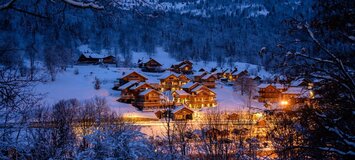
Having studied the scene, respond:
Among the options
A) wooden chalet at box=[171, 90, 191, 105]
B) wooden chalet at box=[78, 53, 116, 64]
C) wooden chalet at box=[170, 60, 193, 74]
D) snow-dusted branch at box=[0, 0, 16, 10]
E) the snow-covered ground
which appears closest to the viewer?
snow-dusted branch at box=[0, 0, 16, 10]

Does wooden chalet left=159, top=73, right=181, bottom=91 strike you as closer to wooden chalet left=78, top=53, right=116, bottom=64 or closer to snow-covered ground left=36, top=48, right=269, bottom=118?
snow-covered ground left=36, top=48, right=269, bottom=118

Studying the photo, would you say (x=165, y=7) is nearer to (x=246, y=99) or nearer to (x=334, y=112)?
(x=334, y=112)

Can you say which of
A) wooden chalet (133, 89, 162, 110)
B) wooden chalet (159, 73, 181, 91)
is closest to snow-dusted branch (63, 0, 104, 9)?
wooden chalet (133, 89, 162, 110)

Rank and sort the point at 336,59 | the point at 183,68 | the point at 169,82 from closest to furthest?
the point at 336,59
the point at 169,82
the point at 183,68

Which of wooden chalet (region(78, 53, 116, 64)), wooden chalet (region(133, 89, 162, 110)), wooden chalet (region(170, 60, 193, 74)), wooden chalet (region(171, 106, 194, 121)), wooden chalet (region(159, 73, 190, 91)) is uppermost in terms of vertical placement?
wooden chalet (region(78, 53, 116, 64))

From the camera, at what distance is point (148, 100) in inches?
1432

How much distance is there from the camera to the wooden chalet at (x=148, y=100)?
36.2 m

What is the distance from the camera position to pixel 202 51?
104 m

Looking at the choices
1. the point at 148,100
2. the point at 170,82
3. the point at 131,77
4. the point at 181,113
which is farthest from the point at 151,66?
the point at 181,113

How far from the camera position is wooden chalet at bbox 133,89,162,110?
119 feet

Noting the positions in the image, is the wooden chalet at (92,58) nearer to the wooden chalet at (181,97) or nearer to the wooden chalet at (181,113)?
the wooden chalet at (181,97)

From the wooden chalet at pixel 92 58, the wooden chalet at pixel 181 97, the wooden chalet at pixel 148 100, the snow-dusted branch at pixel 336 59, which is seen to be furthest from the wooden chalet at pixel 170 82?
the snow-dusted branch at pixel 336 59

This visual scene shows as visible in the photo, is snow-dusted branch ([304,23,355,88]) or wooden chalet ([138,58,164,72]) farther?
wooden chalet ([138,58,164,72])

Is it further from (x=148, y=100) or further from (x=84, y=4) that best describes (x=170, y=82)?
(x=84, y=4)
